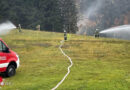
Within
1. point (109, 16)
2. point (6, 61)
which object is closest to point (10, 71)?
point (6, 61)

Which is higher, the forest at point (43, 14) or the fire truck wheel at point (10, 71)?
the forest at point (43, 14)

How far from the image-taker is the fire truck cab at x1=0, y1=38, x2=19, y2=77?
11772mm

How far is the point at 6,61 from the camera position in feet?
39.4

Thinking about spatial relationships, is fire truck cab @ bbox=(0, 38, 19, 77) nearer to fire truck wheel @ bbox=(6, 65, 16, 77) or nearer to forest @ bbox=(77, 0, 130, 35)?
fire truck wheel @ bbox=(6, 65, 16, 77)

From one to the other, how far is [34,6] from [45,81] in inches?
2652

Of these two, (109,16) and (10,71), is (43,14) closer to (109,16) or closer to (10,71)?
(109,16)

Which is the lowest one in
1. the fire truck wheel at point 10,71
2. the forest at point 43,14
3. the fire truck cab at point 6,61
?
the fire truck wheel at point 10,71

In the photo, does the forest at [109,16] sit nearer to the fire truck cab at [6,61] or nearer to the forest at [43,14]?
the forest at [43,14]

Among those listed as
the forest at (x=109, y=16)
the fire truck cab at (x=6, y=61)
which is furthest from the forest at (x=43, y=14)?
the fire truck cab at (x=6, y=61)

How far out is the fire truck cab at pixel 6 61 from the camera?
11772mm

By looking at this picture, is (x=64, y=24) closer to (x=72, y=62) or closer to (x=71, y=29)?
(x=71, y=29)

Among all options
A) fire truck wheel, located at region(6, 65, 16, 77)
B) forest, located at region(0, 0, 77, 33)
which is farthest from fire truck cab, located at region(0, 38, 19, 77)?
forest, located at region(0, 0, 77, 33)

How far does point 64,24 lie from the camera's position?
70.6 m

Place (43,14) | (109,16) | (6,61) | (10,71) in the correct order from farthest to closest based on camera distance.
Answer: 1. (109,16)
2. (43,14)
3. (10,71)
4. (6,61)
